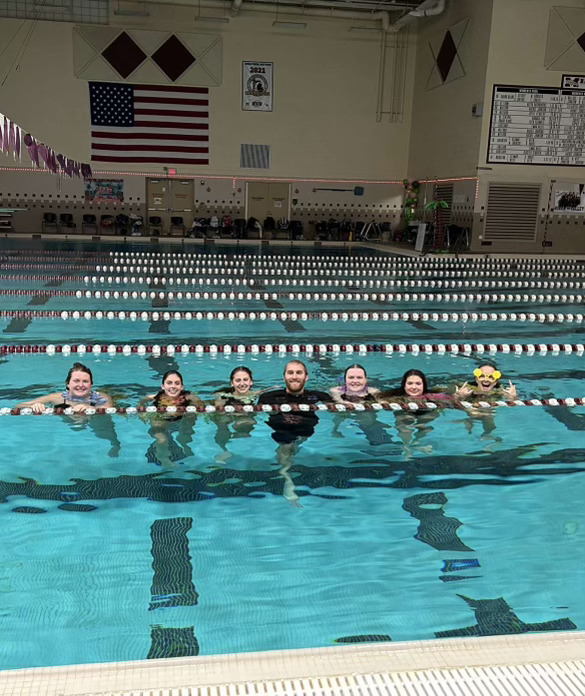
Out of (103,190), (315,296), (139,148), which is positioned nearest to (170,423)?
(315,296)

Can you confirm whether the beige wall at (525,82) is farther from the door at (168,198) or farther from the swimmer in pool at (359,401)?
the swimmer in pool at (359,401)

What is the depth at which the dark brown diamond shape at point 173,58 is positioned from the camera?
21500mm

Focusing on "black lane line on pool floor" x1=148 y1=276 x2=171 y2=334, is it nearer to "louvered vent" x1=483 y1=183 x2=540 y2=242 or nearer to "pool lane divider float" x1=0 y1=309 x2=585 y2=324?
"pool lane divider float" x1=0 y1=309 x2=585 y2=324

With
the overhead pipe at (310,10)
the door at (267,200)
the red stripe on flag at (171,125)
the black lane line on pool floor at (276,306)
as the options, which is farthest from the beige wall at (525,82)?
the red stripe on flag at (171,125)

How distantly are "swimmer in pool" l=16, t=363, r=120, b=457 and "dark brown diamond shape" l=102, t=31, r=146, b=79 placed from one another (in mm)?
18641

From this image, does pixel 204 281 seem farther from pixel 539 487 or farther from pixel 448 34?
pixel 448 34

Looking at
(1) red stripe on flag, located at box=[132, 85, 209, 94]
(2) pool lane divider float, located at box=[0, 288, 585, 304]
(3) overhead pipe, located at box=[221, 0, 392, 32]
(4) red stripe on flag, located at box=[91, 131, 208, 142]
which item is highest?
(3) overhead pipe, located at box=[221, 0, 392, 32]

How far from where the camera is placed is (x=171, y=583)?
10.6ft

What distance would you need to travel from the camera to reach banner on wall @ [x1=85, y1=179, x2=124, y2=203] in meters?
22.5

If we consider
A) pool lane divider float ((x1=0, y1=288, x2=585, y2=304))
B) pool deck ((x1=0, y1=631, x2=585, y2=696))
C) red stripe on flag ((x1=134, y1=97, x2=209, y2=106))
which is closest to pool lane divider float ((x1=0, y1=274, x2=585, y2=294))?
pool lane divider float ((x1=0, y1=288, x2=585, y2=304))

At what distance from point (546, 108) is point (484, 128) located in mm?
1789

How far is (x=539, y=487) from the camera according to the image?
14.5ft

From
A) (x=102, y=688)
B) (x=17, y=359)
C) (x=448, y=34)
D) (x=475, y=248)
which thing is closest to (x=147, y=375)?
(x=17, y=359)

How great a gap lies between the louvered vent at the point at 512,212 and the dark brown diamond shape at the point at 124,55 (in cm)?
1159
